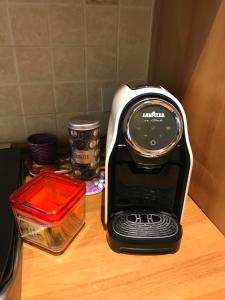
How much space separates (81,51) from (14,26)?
0.19 m

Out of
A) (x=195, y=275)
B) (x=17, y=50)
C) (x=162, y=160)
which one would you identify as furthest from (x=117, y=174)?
(x=17, y=50)

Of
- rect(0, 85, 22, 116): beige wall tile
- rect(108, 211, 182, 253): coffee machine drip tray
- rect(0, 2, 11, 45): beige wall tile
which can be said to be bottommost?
rect(108, 211, 182, 253): coffee machine drip tray

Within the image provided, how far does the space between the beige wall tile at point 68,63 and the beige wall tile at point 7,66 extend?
0.39ft

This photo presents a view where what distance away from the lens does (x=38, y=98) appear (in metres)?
0.79

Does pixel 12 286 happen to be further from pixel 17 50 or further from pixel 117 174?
pixel 17 50

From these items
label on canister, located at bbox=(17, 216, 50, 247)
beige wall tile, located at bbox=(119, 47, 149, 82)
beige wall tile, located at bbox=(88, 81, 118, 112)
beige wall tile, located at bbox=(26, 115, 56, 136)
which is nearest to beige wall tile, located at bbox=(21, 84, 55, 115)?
beige wall tile, located at bbox=(26, 115, 56, 136)

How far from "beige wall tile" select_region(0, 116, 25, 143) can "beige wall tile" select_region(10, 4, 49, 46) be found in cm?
22

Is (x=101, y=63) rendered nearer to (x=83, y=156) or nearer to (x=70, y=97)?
(x=70, y=97)

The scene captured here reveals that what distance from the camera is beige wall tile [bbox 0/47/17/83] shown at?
72 centimetres

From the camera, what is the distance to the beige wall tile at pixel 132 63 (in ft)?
2.63

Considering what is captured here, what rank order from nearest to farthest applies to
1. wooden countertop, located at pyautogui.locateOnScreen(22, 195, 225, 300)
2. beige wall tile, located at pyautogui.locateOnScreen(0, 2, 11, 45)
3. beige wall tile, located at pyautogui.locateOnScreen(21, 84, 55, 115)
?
wooden countertop, located at pyautogui.locateOnScreen(22, 195, 225, 300) → beige wall tile, located at pyautogui.locateOnScreen(0, 2, 11, 45) → beige wall tile, located at pyautogui.locateOnScreen(21, 84, 55, 115)

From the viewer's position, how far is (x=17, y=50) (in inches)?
28.4

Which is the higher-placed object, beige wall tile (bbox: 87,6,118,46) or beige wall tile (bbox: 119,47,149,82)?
beige wall tile (bbox: 87,6,118,46)

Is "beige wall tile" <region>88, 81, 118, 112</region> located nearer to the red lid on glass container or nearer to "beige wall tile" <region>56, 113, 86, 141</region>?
"beige wall tile" <region>56, 113, 86, 141</region>
